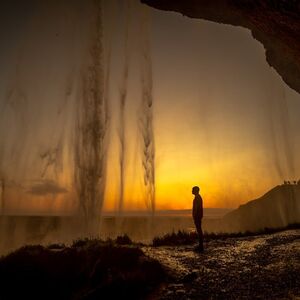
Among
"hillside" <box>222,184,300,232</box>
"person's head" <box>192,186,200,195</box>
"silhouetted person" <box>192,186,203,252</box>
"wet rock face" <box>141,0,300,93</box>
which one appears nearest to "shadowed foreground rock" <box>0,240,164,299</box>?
"silhouetted person" <box>192,186,203,252</box>

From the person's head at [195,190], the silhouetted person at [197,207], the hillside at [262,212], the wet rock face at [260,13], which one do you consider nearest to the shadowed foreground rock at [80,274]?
the silhouetted person at [197,207]

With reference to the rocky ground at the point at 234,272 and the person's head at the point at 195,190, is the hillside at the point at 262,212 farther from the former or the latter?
the rocky ground at the point at 234,272

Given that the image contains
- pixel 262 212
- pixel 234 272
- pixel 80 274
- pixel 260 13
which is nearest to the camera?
pixel 260 13

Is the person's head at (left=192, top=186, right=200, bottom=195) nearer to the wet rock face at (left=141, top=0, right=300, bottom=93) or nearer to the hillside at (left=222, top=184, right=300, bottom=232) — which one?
the wet rock face at (left=141, top=0, right=300, bottom=93)

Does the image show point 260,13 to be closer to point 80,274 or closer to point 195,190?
point 195,190

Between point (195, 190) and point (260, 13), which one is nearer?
point (260, 13)

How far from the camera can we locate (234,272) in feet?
33.0

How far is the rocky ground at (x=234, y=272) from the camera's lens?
8000mm

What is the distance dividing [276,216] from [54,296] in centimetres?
12591

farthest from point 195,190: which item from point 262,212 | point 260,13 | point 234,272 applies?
point 262,212

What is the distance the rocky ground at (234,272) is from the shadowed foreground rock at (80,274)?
903 millimetres

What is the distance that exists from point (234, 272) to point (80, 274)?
17.8ft

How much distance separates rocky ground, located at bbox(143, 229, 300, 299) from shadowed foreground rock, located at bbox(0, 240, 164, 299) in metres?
0.90

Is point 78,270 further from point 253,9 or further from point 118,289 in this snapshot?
point 253,9
